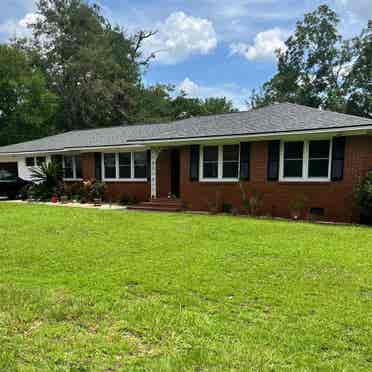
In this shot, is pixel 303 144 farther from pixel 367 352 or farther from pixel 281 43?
pixel 281 43

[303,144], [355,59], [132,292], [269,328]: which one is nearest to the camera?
[269,328]

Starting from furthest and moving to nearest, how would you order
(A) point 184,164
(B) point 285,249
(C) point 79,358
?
1. (A) point 184,164
2. (B) point 285,249
3. (C) point 79,358

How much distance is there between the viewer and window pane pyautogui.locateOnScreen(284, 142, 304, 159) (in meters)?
10.3

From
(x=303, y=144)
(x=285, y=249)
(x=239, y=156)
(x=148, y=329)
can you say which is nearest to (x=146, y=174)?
(x=239, y=156)

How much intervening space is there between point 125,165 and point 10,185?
7.13 meters

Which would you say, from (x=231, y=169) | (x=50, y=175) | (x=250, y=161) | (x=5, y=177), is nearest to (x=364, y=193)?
(x=250, y=161)

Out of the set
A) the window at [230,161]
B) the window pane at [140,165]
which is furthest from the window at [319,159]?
the window pane at [140,165]

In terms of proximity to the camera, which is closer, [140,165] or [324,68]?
[140,165]

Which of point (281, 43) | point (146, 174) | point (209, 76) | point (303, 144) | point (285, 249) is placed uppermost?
point (281, 43)

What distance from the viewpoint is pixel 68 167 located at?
17172 mm

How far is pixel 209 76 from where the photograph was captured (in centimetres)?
3506

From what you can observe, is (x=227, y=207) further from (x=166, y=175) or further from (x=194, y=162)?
(x=166, y=175)

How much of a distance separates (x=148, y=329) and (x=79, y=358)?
0.67m

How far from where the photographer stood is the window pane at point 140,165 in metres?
14.2
